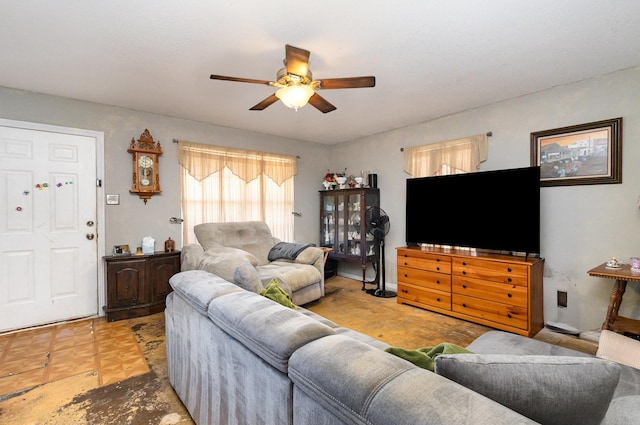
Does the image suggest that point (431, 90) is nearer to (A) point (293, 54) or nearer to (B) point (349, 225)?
(A) point (293, 54)

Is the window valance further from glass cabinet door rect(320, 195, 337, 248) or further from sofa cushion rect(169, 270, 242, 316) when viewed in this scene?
sofa cushion rect(169, 270, 242, 316)

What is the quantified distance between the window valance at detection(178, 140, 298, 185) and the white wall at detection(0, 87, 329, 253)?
12 cm

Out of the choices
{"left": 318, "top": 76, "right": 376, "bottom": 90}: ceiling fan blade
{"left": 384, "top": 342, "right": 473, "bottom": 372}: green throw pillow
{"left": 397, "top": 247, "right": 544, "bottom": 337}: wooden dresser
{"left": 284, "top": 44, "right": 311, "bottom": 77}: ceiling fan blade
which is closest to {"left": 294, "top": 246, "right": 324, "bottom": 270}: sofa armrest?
{"left": 397, "top": 247, "right": 544, "bottom": 337}: wooden dresser

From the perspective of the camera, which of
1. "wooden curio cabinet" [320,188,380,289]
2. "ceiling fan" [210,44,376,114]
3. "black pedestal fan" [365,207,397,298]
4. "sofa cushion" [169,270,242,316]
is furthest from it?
"wooden curio cabinet" [320,188,380,289]

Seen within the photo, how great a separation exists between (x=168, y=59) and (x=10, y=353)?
2809 mm

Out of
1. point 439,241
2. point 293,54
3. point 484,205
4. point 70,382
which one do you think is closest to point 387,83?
point 293,54

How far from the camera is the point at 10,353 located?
259cm

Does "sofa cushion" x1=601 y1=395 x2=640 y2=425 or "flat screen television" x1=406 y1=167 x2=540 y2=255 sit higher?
"flat screen television" x1=406 y1=167 x2=540 y2=255

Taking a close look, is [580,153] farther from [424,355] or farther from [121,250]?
[121,250]

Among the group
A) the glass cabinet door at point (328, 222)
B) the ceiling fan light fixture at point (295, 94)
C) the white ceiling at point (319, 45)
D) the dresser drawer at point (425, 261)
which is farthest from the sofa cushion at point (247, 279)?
the glass cabinet door at point (328, 222)

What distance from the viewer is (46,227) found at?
10.6 ft

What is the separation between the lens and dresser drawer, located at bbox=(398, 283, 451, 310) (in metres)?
3.45

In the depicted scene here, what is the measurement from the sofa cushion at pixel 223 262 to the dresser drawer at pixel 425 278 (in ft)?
6.06

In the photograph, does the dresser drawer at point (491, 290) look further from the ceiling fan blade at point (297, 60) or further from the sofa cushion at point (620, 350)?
the ceiling fan blade at point (297, 60)
